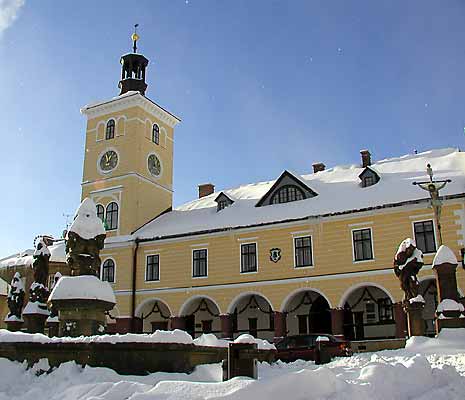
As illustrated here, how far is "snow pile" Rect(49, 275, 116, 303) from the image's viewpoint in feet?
42.2

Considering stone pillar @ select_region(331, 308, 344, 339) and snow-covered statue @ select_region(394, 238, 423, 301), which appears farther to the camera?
stone pillar @ select_region(331, 308, 344, 339)

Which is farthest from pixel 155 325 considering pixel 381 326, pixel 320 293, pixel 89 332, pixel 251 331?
pixel 89 332

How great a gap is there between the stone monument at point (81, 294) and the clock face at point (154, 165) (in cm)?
2478

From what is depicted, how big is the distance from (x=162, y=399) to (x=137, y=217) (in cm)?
2983

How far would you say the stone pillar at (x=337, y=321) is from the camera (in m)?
27.3

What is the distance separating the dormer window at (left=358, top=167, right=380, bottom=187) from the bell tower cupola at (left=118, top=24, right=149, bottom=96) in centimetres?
1762

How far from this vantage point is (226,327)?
30297mm

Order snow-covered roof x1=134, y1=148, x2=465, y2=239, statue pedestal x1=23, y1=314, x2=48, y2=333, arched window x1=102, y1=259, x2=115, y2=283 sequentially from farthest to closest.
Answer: arched window x1=102, y1=259, x2=115, y2=283 < snow-covered roof x1=134, y1=148, x2=465, y2=239 < statue pedestal x1=23, y1=314, x2=48, y2=333

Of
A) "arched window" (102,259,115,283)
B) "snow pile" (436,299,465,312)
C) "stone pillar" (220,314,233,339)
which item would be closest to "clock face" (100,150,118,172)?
"arched window" (102,259,115,283)

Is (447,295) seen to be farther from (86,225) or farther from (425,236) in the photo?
(86,225)

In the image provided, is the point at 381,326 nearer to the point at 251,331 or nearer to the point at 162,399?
the point at 251,331

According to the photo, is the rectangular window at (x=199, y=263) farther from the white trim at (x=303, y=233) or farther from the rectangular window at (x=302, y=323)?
the rectangular window at (x=302, y=323)

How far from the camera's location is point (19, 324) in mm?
21172

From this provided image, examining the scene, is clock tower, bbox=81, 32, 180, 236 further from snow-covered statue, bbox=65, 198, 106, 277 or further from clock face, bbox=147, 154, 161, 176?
snow-covered statue, bbox=65, 198, 106, 277
